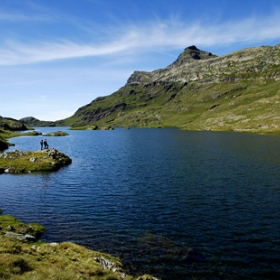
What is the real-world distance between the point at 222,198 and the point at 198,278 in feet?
88.1

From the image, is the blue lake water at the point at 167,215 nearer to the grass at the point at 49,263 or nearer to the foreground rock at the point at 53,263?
the foreground rock at the point at 53,263

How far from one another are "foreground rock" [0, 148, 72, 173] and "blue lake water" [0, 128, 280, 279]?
698 cm

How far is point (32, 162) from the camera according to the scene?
8344 centimetres

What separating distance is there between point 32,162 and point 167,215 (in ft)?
188

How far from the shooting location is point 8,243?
22.6 meters

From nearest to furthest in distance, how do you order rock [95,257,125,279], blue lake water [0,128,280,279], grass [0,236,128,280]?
grass [0,236,128,280], rock [95,257,125,279], blue lake water [0,128,280,279]

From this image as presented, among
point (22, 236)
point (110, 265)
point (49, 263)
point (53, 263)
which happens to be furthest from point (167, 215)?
point (49, 263)

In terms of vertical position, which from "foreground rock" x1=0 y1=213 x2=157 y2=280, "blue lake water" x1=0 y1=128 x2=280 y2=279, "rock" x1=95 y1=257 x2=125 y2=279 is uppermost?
"foreground rock" x1=0 y1=213 x2=157 y2=280

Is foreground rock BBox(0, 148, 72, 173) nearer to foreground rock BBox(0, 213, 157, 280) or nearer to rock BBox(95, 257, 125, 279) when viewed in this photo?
foreground rock BBox(0, 213, 157, 280)

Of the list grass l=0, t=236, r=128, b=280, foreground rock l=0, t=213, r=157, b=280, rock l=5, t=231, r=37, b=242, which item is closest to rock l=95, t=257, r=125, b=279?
foreground rock l=0, t=213, r=157, b=280

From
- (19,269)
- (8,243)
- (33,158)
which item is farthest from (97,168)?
(19,269)

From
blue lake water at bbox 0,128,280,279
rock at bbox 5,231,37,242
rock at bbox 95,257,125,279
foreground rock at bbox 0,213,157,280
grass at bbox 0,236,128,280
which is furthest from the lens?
rock at bbox 5,231,37,242

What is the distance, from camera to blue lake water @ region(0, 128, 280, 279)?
1106 inches

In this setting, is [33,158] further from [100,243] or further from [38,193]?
[100,243]
